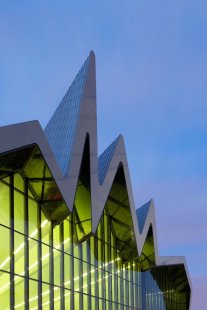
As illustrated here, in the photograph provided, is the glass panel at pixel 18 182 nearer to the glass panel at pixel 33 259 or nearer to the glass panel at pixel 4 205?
the glass panel at pixel 4 205

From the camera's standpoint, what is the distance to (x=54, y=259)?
21.0 meters

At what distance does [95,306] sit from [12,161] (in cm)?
1038

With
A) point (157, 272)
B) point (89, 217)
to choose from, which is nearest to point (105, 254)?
point (89, 217)

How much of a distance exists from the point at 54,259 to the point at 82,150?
4038 millimetres

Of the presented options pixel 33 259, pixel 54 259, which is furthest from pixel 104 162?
pixel 33 259

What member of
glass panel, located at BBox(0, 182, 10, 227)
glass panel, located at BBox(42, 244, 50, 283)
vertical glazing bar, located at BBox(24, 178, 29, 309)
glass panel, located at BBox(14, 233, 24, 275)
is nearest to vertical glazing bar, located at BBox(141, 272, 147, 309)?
glass panel, located at BBox(42, 244, 50, 283)

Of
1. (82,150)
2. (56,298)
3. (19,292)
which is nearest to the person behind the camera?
(19,292)

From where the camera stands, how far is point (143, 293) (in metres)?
36.4

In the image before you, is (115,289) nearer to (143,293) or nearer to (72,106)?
(143,293)

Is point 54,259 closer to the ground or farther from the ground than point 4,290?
farther from the ground

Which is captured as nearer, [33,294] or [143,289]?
[33,294]

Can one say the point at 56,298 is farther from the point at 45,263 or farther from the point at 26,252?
the point at 26,252

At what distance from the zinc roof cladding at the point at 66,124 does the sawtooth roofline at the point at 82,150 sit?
85 millimetres

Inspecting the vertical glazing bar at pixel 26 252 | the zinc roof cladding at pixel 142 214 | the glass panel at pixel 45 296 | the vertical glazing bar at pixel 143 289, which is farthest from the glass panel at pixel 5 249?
the vertical glazing bar at pixel 143 289
